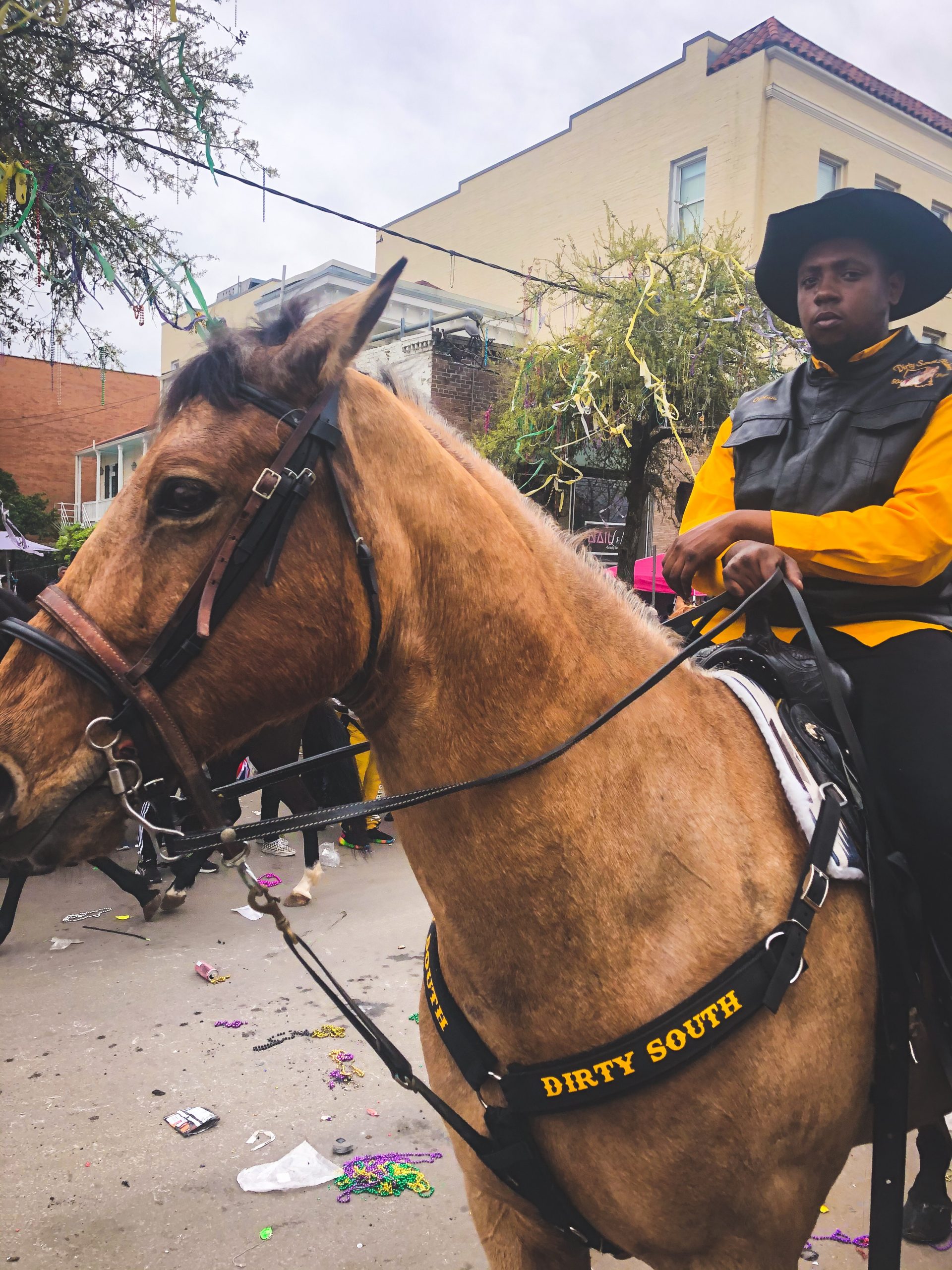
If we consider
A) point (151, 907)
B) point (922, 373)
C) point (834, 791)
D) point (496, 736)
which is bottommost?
point (151, 907)

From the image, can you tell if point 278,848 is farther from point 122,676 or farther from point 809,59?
point 809,59

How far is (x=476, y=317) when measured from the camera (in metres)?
13.6

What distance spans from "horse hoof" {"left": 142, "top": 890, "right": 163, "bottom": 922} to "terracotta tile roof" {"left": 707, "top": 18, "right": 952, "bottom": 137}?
57.4 feet

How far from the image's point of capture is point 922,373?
6.52 ft

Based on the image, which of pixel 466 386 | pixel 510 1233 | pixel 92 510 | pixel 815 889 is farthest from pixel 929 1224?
pixel 92 510

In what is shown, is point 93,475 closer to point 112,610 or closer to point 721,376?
point 721,376

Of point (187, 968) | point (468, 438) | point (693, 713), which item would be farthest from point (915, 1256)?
point (187, 968)

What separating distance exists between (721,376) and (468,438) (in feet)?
32.7

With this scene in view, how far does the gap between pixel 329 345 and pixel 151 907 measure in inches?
199

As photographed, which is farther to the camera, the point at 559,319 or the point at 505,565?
the point at 559,319

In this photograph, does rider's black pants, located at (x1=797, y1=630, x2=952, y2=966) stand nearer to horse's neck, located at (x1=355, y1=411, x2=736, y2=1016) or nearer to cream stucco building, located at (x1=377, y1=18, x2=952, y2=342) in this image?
horse's neck, located at (x1=355, y1=411, x2=736, y2=1016)

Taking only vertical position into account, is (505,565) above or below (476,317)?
below

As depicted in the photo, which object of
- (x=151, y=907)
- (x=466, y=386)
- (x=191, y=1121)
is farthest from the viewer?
(x=466, y=386)

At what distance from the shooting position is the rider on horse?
1.73 m
